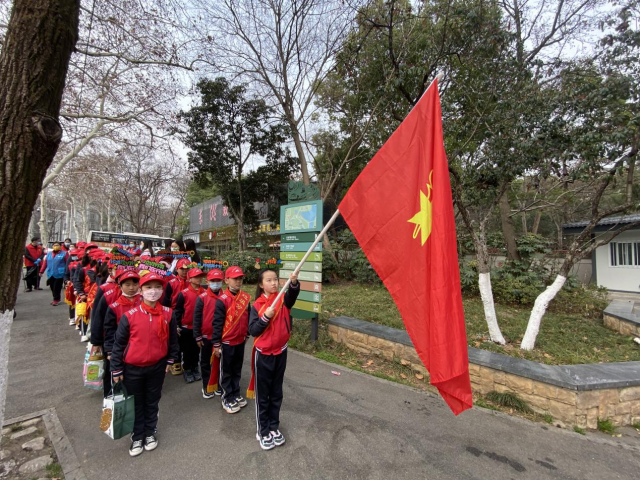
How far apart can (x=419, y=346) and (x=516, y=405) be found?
2476 millimetres

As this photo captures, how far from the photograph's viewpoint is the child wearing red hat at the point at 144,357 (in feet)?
9.11

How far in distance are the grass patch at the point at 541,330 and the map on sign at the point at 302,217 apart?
2.12m

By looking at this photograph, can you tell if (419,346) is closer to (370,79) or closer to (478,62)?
(478,62)

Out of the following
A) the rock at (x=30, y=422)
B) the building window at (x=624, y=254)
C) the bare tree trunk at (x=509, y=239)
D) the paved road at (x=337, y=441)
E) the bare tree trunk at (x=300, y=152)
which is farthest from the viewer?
the bare tree trunk at (x=300, y=152)

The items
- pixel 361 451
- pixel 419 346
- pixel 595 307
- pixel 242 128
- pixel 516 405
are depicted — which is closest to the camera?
pixel 419 346

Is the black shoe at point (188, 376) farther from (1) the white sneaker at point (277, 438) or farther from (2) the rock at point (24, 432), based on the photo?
(1) the white sneaker at point (277, 438)

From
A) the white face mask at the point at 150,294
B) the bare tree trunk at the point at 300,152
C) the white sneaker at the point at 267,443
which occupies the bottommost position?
the white sneaker at the point at 267,443

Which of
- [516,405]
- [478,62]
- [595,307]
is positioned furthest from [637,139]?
[595,307]

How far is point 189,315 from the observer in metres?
4.36

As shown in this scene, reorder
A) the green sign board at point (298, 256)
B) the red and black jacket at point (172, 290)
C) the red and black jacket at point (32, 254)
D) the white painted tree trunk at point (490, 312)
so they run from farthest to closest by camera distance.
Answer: the red and black jacket at point (32, 254)
the green sign board at point (298, 256)
the white painted tree trunk at point (490, 312)
the red and black jacket at point (172, 290)

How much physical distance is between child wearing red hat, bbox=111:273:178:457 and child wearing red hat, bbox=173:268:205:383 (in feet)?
4.51

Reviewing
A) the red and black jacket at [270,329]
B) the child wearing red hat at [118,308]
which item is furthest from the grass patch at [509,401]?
the child wearing red hat at [118,308]

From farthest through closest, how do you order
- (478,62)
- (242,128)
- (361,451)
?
(242,128), (478,62), (361,451)

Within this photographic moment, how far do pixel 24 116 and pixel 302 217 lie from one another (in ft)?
14.5
